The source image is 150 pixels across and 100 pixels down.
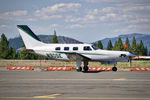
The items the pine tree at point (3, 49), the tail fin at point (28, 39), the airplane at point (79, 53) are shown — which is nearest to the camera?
the airplane at point (79, 53)

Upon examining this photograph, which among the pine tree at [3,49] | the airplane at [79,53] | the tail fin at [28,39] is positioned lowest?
the airplane at [79,53]

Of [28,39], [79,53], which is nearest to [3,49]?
[28,39]

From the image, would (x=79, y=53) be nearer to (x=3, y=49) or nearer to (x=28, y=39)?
(x=28, y=39)

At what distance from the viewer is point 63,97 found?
1132 centimetres

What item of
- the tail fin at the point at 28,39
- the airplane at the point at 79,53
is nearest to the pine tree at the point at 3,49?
the tail fin at the point at 28,39

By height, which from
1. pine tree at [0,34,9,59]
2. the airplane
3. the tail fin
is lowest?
the airplane

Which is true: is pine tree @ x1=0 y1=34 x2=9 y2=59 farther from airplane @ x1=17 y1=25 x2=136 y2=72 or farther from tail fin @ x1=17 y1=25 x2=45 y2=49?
airplane @ x1=17 y1=25 x2=136 y2=72

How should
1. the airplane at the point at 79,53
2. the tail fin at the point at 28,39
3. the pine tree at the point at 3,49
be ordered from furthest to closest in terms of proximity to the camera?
the pine tree at the point at 3,49
the tail fin at the point at 28,39
the airplane at the point at 79,53

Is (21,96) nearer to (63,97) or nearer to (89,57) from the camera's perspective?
(63,97)

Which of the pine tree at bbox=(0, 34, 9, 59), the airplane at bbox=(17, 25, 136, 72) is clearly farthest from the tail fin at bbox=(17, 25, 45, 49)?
the pine tree at bbox=(0, 34, 9, 59)

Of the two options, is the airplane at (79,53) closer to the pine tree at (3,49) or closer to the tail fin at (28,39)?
the tail fin at (28,39)

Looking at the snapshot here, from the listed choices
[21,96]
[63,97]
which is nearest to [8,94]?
[21,96]

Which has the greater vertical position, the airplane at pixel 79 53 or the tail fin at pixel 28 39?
the tail fin at pixel 28 39

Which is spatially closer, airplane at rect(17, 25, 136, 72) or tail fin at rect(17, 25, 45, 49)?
airplane at rect(17, 25, 136, 72)
